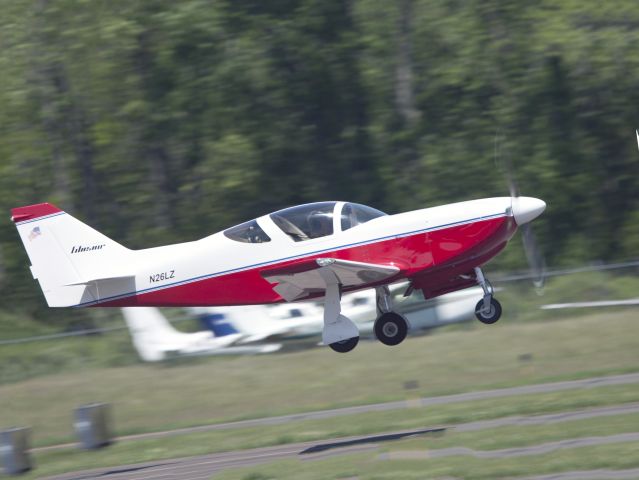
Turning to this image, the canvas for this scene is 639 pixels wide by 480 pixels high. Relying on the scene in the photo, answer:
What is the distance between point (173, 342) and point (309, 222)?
11810 mm

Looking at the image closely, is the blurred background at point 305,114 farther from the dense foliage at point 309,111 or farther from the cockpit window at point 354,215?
the cockpit window at point 354,215

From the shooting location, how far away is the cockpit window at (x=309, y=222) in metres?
14.1

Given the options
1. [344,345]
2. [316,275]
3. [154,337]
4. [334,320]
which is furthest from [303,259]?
[154,337]

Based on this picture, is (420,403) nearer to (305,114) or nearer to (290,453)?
(290,453)

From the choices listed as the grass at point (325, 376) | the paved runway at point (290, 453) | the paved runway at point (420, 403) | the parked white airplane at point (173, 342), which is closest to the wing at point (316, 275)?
the paved runway at point (290, 453)

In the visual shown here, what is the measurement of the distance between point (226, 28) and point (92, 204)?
7235 mm

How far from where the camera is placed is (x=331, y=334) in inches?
552

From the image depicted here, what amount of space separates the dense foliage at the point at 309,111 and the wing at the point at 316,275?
1610cm

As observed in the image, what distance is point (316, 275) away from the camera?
13898 millimetres

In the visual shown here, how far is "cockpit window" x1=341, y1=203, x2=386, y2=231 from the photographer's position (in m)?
14.2

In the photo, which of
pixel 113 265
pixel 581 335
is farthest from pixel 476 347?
pixel 113 265

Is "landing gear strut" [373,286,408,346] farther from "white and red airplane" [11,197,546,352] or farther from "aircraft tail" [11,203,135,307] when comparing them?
"aircraft tail" [11,203,135,307]

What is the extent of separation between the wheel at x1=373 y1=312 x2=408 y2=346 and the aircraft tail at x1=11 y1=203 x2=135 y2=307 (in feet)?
12.2

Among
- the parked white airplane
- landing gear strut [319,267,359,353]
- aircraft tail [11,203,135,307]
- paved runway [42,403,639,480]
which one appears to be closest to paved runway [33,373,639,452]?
paved runway [42,403,639,480]
